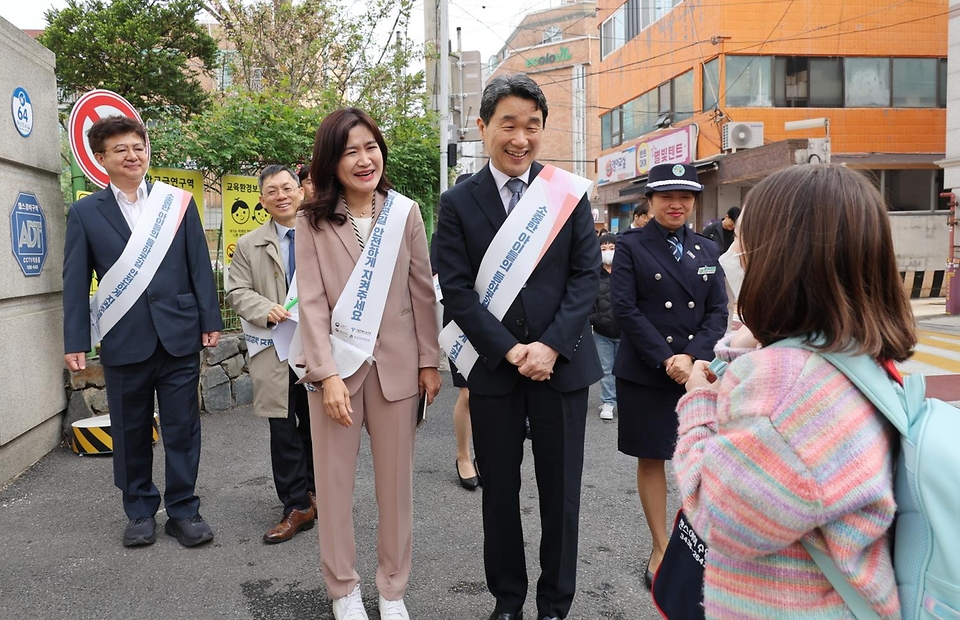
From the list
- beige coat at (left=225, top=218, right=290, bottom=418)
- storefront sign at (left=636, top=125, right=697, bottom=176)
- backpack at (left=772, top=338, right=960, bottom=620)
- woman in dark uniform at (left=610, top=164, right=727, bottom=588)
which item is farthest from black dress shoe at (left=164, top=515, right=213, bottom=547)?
storefront sign at (left=636, top=125, right=697, bottom=176)

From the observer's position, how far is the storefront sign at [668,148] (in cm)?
2095

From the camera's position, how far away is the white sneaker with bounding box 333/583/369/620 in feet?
9.38

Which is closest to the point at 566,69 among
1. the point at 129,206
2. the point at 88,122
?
the point at 88,122

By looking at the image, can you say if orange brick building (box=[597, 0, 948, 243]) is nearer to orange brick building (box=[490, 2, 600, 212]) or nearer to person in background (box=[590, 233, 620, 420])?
person in background (box=[590, 233, 620, 420])

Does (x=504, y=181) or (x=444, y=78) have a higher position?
(x=444, y=78)

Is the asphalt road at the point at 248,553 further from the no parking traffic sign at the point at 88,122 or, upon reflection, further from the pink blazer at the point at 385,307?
the no parking traffic sign at the point at 88,122

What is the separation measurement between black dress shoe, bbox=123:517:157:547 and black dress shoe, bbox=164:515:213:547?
10cm

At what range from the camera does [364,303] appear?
2848mm

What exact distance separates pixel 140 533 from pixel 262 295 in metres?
1.34

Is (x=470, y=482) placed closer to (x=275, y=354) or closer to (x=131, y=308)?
(x=275, y=354)

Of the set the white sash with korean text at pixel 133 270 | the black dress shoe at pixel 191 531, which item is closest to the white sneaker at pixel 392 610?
the black dress shoe at pixel 191 531

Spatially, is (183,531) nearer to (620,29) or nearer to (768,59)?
(768,59)

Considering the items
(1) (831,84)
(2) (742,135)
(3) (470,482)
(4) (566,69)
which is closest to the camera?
(3) (470,482)

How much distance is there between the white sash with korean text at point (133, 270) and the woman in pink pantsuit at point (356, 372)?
1.25 meters
